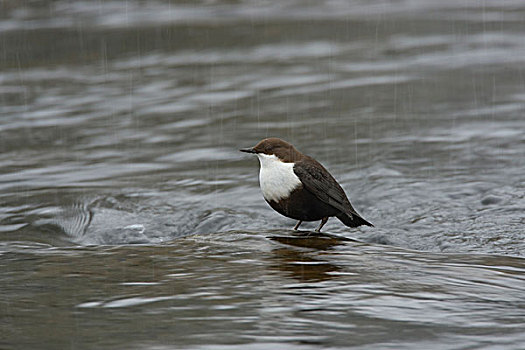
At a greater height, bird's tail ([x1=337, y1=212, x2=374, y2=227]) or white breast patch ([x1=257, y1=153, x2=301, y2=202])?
white breast patch ([x1=257, y1=153, x2=301, y2=202])

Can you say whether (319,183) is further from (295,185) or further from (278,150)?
(278,150)

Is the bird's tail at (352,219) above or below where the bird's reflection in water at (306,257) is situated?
above

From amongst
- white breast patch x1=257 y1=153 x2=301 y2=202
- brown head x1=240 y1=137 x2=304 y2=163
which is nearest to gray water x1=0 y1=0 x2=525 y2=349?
white breast patch x1=257 y1=153 x2=301 y2=202

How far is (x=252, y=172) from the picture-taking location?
27.7 ft

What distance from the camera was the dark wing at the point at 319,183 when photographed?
5020 mm

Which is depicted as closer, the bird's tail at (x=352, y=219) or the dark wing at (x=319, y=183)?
the dark wing at (x=319, y=183)

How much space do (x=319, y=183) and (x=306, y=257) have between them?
525mm

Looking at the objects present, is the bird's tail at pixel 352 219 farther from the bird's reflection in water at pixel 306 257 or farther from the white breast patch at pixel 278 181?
the white breast patch at pixel 278 181

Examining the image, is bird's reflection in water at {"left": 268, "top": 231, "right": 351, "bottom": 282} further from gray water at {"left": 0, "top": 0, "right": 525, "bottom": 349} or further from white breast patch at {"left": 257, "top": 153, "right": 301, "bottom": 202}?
white breast patch at {"left": 257, "top": 153, "right": 301, "bottom": 202}

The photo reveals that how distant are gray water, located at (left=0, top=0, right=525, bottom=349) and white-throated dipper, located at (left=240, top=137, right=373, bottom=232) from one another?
19 cm

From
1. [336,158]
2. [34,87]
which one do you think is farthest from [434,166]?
[34,87]

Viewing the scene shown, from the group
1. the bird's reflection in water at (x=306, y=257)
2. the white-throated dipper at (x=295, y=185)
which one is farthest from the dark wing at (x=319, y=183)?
the bird's reflection in water at (x=306, y=257)

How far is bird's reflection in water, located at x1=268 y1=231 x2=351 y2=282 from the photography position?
14.3ft

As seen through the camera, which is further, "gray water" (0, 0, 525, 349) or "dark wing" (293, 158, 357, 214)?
"dark wing" (293, 158, 357, 214)
